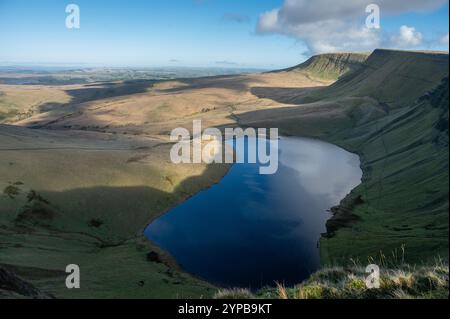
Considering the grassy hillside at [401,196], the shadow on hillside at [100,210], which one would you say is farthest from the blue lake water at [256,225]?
the grassy hillside at [401,196]

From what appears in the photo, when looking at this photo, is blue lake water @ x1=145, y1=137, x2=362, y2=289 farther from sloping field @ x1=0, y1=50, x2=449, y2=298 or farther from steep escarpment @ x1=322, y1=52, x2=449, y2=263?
steep escarpment @ x1=322, y1=52, x2=449, y2=263

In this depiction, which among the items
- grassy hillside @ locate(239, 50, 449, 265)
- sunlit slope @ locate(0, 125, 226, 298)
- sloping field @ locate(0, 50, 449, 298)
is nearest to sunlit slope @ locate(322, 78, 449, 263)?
grassy hillside @ locate(239, 50, 449, 265)

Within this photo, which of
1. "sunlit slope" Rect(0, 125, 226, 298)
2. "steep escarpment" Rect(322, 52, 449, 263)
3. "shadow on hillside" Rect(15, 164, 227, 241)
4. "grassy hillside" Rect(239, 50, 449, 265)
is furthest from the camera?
"shadow on hillside" Rect(15, 164, 227, 241)

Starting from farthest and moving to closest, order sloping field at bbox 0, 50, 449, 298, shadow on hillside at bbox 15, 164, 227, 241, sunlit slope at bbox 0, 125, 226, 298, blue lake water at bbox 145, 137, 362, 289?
shadow on hillside at bbox 15, 164, 227, 241
blue lake water at bbox 145, 137, 362, 289
sloping field at bbox 0, 50, 449, 298
sunlit slope at bbox 0, 125, 226, 298

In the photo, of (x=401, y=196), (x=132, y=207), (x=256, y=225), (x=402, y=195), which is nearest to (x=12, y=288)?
(x=256, y=225)

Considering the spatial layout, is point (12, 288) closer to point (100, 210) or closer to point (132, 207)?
point (100, 210)

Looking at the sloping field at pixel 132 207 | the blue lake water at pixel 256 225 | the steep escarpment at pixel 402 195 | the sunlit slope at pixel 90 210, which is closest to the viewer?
the sunlit slope at pixel 90 210

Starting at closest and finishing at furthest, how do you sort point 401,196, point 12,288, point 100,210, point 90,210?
point 12,288 < point 90,210 < point 100,210 < point 401,196

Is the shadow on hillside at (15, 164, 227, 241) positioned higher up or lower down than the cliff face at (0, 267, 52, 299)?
lower down

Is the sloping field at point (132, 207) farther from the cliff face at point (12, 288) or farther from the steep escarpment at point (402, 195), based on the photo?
the cliff face at point (12, 288)
